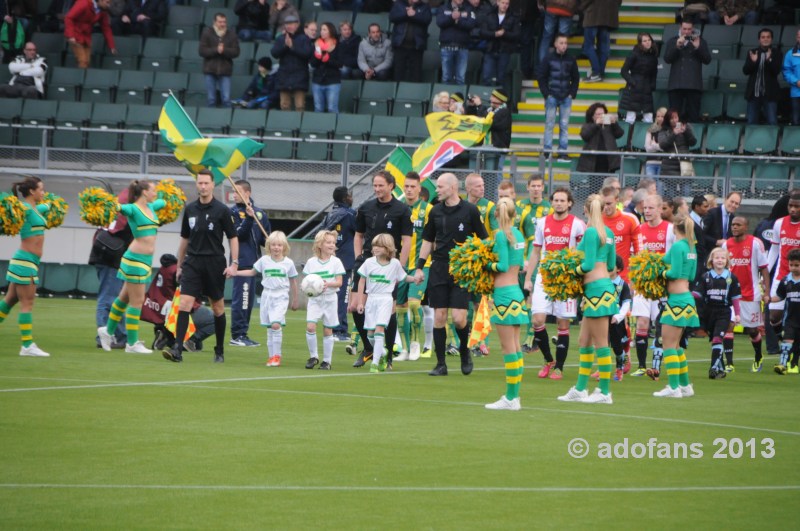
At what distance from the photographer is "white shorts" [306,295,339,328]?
48.3 feet

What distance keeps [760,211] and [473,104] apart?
18.6 feet

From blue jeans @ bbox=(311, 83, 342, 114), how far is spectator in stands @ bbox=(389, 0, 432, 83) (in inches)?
62.2

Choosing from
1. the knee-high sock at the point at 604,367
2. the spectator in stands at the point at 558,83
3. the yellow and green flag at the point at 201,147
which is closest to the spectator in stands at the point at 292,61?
the spectator in stands at the point at 558,83

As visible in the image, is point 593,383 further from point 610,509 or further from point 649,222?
point 610,509

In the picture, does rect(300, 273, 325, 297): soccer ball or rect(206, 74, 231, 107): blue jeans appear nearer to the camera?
rect(300, 273, 325, 297): soccer ball

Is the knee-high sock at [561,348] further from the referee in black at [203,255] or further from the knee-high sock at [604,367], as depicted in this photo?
the referee in black at [203,255]

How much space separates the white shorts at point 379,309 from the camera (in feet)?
48.0

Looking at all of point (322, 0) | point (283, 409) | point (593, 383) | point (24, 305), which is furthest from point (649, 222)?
Answer: point (322, 0)

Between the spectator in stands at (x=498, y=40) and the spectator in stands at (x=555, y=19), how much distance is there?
63cm

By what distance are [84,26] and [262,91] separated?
494 centimetres

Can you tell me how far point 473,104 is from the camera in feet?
79.0

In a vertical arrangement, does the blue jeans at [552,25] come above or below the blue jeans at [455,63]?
above

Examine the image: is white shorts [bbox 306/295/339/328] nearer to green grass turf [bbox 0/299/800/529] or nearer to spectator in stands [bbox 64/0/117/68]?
green grass turf [bbox 0/299/800/529]

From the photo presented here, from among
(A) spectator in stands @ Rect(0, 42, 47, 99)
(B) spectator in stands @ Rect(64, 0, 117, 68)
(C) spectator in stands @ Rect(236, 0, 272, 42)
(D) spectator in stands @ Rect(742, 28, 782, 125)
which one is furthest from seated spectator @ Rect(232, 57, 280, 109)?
(D) spectator in stands @ Rect(742, 28, 782, 125)
